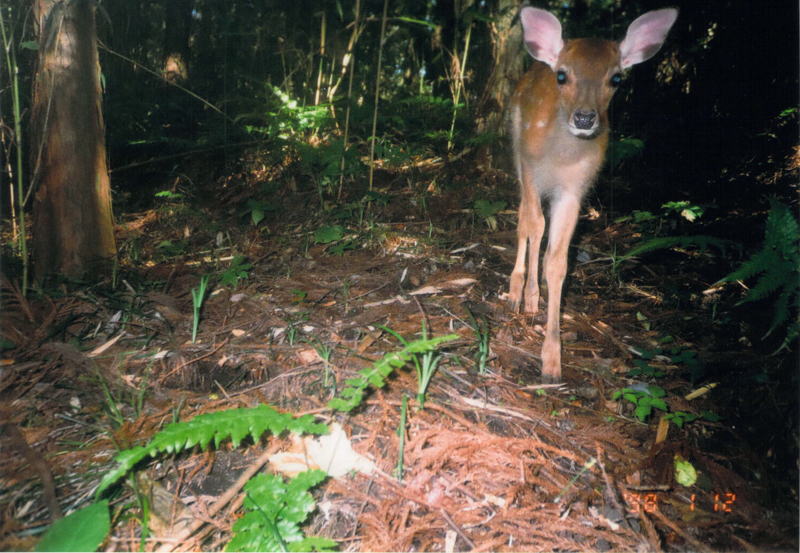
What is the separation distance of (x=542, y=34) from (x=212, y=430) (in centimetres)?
334

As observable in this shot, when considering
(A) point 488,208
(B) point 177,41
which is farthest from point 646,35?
(B) point 177,41

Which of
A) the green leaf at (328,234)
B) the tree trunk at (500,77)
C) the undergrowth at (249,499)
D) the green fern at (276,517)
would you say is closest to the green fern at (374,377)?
the undergrowth at (249,499)

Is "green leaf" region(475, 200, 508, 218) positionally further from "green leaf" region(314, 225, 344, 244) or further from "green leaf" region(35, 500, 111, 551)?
"green leaf" region(35, 500, 111, 551)

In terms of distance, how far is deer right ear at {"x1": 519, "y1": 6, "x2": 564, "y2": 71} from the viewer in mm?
3207

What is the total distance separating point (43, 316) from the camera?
2.61 meters

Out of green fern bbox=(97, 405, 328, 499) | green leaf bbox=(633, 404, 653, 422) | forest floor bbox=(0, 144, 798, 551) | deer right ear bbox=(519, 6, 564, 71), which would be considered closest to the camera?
green fern bbox=(97, 405, 328, 499)

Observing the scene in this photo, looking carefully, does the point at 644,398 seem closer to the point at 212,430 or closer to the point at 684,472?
the point at 684,472

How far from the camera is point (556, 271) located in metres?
3.10

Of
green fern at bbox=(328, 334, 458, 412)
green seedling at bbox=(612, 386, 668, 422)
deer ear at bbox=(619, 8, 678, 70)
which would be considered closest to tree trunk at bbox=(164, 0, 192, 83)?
deer ear at bbox=(619, 8, 678, 70)

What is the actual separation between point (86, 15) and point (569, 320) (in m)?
3.99

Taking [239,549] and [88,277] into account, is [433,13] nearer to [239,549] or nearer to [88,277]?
[88,277]

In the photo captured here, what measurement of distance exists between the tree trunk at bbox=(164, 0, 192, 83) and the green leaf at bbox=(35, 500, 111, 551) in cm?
784

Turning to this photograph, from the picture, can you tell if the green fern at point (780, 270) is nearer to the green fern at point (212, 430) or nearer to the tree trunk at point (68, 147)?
the green fern at point (212, 430)

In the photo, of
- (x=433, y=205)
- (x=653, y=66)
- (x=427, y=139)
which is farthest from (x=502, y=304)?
(x=653, y=66)
